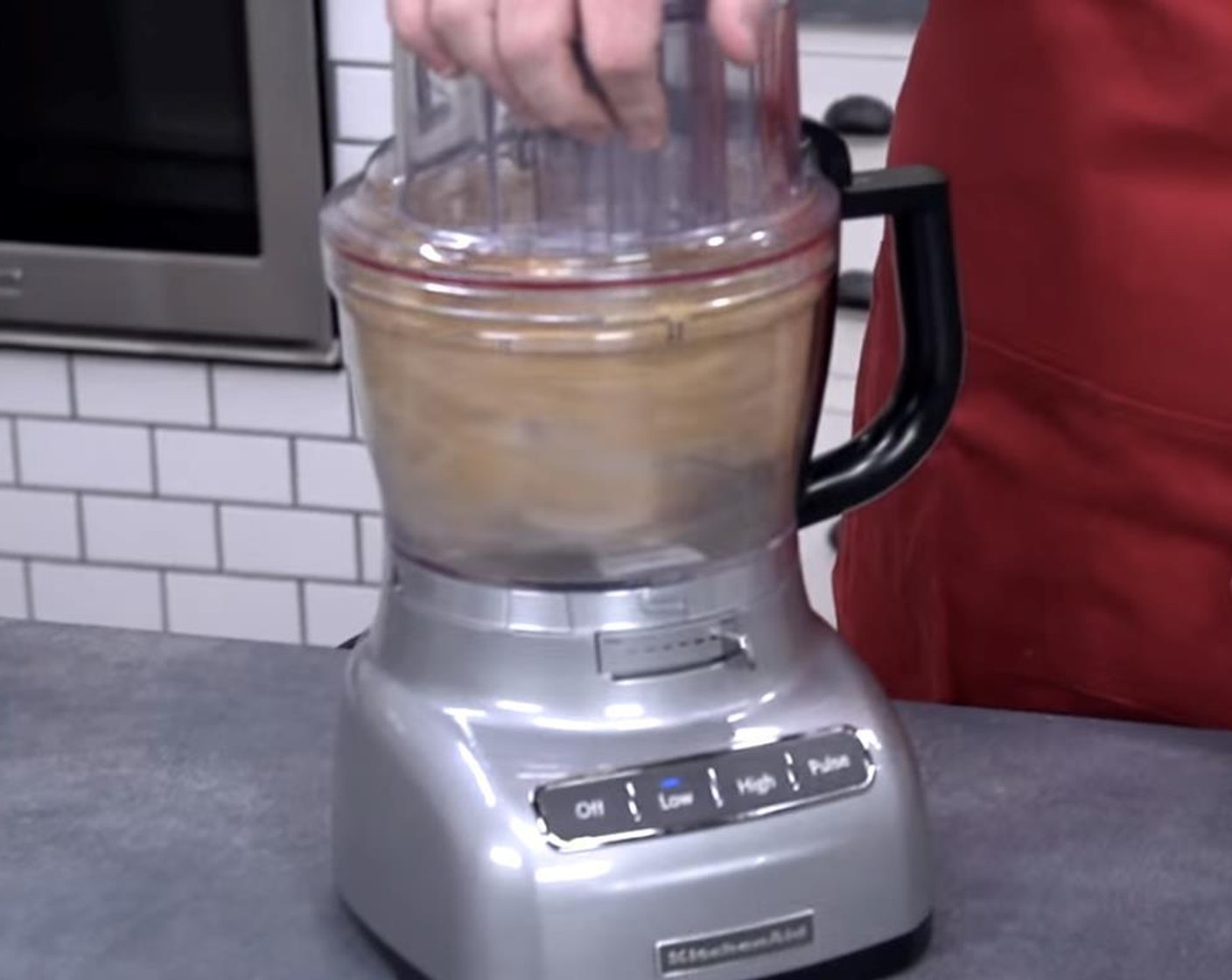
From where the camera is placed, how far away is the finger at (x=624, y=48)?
23.9 inches

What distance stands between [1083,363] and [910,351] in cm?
21

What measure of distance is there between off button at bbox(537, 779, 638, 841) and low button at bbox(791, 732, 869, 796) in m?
0.06

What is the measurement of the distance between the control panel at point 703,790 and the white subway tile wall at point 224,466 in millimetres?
1131

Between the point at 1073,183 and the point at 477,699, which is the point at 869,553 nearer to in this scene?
the point at 1073,183

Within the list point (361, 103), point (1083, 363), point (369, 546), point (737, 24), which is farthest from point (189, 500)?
point (737, 24)

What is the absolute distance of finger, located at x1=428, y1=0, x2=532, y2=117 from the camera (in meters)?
0.62

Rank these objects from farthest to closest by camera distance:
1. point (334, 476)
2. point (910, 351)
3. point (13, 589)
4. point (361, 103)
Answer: point (13, 589) → point (334, 476) → point (361, 103) → point (910, 351)

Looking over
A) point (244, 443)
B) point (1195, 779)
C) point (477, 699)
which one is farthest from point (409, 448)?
point (244, 443)

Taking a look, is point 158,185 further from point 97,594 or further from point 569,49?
point 569,49

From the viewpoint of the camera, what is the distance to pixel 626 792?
2.22 ft

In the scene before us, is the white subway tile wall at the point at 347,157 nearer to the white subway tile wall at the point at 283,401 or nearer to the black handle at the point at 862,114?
the white subway tile wall at the point at 283,401

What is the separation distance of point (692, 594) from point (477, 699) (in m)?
0.07

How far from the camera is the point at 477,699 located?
693 mm

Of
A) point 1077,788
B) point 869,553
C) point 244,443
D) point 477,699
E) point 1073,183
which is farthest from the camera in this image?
point 244,443
